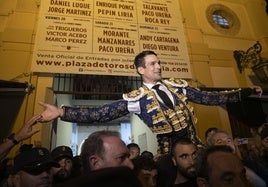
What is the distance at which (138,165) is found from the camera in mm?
2486

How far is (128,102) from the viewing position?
2.70 metres

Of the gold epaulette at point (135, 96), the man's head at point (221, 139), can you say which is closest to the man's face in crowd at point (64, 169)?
the gold epaulette at point (135, 96)

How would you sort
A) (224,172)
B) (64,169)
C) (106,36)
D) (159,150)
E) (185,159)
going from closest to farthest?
(224,172) < (185,159) < (159,150) < (64,169) < (106,36)

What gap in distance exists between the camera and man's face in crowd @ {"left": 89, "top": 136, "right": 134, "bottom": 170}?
5.14 feet

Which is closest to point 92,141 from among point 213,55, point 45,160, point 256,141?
point 45,160

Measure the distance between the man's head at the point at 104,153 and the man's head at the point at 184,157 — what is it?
86 cm

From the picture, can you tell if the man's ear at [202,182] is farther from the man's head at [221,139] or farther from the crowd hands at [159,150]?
the man's head at [221,139]

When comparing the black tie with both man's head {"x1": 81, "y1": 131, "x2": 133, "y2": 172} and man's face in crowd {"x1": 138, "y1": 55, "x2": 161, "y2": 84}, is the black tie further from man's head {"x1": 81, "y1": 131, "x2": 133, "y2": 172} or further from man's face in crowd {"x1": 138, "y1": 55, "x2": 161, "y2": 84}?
man's head {"x1": 81, "y1": 131, "x2": 133, "y2": 172}

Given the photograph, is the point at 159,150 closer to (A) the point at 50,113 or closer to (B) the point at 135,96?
(B) the point at 135,96

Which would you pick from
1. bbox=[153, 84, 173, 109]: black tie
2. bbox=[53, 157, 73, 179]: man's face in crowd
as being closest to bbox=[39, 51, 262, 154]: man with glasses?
bbox=[153, 84, 173, 109]: black tie

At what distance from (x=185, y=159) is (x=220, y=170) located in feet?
2.79

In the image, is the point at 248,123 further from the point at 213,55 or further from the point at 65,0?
the point at 65,0

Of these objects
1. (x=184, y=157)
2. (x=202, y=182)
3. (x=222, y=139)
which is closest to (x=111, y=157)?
(x=202, y=182)

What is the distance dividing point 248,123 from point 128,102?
4.41 metres
